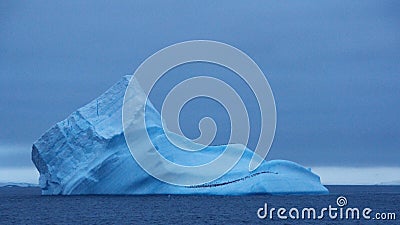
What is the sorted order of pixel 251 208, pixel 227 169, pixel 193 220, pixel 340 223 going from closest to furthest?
pixel 340 223, pixel 193 220, pixel 251 208, pixel 227 169

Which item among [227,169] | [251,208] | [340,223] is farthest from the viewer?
[227,169]

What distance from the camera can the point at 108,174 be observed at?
37500 millimetres

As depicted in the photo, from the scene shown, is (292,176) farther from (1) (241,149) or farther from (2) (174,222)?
(2) (174,222)

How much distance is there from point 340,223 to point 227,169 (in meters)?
13.1

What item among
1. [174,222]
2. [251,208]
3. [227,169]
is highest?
[227,169]

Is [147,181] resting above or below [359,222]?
above

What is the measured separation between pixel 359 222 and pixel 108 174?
1430 centimetres

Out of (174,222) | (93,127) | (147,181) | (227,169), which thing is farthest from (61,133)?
(174,222)

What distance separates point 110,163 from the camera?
121ft

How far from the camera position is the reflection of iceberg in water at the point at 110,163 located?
36.9 metres

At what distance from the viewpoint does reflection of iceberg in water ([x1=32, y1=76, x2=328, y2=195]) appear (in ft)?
121

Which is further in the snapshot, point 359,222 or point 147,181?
point 147,181

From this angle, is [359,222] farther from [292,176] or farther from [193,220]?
[292,176]

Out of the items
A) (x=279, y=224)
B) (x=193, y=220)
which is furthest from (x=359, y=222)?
(x=193, y=220)
